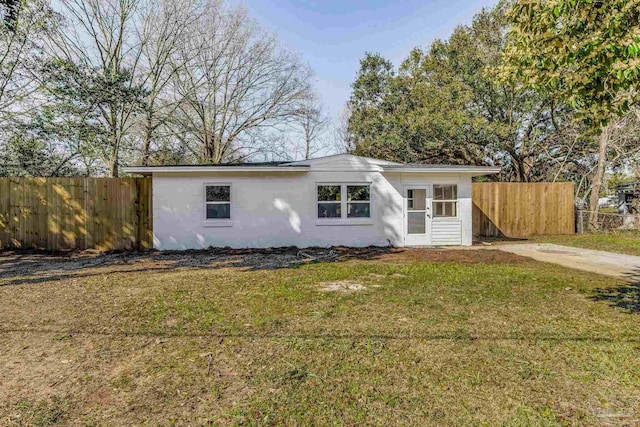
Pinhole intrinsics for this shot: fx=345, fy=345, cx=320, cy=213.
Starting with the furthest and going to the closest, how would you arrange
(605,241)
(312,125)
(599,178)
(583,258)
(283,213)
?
(312,125) → (599,178) → (605,241) → (283,213) → (583,258)

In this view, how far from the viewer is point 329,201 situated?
417 inches

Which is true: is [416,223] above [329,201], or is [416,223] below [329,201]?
below

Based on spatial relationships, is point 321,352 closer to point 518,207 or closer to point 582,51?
point 582,51

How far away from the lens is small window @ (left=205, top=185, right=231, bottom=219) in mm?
10242

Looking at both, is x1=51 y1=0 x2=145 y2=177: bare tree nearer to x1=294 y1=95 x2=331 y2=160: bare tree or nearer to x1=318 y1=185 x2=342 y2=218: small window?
x1=318 y1=185 x2=342 y2=218: small window

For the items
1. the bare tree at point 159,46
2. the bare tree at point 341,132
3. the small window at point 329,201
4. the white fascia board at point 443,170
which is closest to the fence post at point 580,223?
the white fascia board at point 443,170

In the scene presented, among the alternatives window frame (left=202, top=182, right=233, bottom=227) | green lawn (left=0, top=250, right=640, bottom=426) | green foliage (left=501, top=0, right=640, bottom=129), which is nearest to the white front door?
green lawn (left=0, top=250, right=640, bottom=426)

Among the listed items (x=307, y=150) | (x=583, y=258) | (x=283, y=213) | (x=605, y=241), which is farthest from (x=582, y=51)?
(x=307, y=150)

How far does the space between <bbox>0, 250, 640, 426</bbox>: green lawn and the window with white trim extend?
458cm

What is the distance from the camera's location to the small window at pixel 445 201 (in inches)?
419

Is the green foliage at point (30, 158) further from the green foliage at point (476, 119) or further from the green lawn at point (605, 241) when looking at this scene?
the green lawn at point (605, 241)

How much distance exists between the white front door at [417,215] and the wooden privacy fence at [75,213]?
7.65m

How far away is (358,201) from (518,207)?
258 inches

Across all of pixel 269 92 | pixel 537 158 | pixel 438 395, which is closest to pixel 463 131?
pixel 537 158
